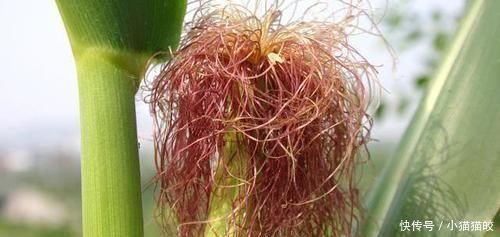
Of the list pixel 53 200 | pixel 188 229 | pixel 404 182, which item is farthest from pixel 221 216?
pixel 53 200

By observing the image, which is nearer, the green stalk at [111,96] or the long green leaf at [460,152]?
the green stalk at [111,96]

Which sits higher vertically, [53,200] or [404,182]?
[53,200]

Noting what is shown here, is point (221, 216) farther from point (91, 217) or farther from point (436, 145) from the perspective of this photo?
point (436, 145)

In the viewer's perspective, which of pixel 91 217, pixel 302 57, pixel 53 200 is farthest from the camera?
pixel 53 200

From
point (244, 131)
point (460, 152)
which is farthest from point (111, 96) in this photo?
point (460, 152)

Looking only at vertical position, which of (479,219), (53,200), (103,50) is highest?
(53,200)

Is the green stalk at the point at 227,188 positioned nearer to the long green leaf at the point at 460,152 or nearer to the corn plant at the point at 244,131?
the corn plant at the point at 244,131

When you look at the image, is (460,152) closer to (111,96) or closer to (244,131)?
(244,131)

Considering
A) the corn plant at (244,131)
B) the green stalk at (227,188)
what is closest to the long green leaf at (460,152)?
the corn plant at (244,131)

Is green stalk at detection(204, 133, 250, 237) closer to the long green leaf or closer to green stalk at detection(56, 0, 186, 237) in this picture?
green stalk at detection(56, 0, 186, 237)
